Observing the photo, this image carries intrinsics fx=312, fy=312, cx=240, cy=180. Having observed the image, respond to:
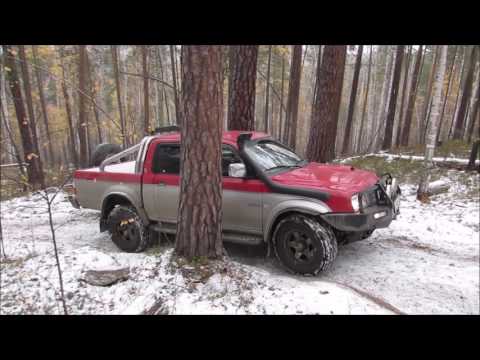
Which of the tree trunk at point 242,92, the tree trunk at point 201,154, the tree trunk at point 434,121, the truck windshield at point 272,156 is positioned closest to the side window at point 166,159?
the truck windshield at point 272,156

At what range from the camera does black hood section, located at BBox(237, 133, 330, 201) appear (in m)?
4.01

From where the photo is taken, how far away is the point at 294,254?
417 centimetres

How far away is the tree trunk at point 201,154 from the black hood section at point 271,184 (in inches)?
31.3

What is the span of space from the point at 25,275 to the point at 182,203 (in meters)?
2.00

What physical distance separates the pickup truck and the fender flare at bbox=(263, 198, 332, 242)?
0.04ft

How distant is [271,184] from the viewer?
428 cm

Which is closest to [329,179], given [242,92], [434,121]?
[242,92]

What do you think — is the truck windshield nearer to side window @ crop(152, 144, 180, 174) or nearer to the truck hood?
the truck hood

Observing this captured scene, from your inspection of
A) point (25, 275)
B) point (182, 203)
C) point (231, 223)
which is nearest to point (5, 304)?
point (25, 275)

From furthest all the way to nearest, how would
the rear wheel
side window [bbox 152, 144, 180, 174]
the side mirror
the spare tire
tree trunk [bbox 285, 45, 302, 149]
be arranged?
1. tree trunk [bbox 285, 45, 302, 149]
2. the spare tire
3. the rear wheel
4. side window [bbox 152, 144, 180, 174]
5. the side mirror

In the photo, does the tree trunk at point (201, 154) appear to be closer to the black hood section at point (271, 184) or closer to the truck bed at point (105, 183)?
the black hood section at point (271, 184)

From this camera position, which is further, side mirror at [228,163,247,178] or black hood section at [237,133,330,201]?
side mirror at [228,163,247,178]

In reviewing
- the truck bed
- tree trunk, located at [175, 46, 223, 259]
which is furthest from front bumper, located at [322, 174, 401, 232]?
the truck bed

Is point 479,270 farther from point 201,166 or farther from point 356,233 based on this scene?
point 201,166
